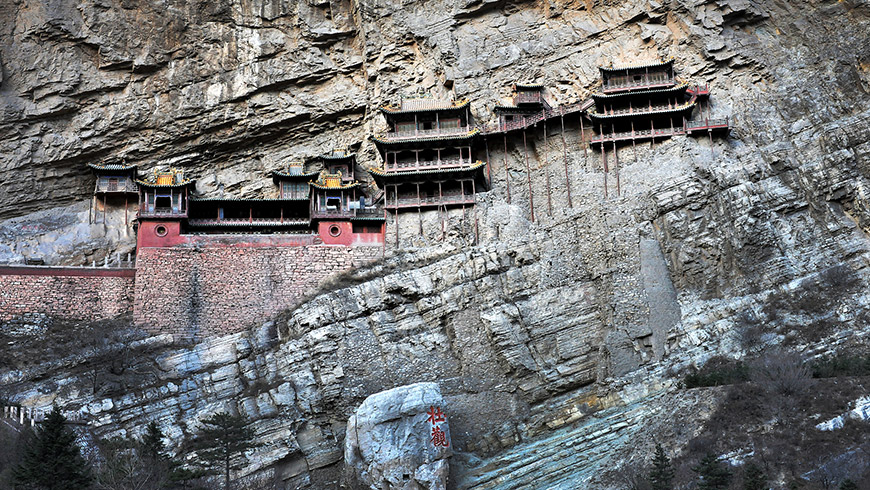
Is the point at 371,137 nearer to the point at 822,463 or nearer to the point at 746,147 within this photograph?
the point at 746,147

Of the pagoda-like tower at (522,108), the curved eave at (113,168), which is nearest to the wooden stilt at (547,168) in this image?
the pagoda-like tower at (522,108)

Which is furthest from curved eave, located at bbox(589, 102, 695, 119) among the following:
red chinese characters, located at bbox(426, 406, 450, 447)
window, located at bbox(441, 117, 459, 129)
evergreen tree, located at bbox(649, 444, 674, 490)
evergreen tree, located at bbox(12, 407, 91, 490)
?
evergreen tree, located at bbox(12, 407, 91, 490)

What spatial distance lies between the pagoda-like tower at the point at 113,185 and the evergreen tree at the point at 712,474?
2987 cm

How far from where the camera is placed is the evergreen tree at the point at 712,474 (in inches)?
915

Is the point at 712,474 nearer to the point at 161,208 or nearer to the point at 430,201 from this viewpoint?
the point at 430,201

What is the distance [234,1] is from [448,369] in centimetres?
2434

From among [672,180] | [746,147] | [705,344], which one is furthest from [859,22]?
[705,344]

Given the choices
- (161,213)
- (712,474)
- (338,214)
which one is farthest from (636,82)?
(161,213)

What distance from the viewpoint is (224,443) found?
2698cm

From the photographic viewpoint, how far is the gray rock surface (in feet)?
89.6

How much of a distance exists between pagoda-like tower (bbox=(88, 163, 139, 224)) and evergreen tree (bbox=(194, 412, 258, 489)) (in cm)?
1770

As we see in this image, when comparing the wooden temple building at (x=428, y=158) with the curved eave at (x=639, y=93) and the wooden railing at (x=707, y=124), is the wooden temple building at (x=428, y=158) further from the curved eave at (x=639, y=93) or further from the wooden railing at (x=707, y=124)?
the wooden railing at (x=707, y=124)

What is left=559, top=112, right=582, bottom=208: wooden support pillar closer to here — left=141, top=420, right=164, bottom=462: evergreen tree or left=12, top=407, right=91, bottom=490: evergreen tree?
left=141, top=420, right=164, bottom=462: evergreen tree

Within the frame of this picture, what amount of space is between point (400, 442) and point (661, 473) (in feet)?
27.4
